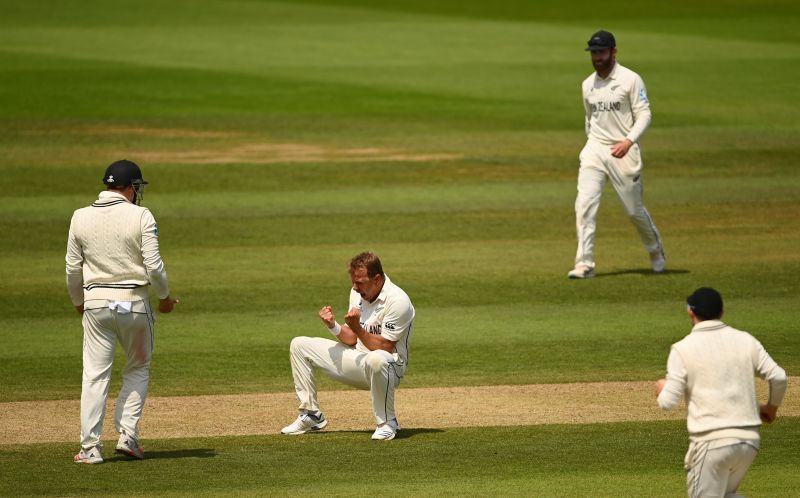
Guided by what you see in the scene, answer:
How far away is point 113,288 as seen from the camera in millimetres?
9062

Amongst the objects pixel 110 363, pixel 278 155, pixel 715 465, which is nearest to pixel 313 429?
pixel 110 363

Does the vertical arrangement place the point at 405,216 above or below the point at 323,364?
above

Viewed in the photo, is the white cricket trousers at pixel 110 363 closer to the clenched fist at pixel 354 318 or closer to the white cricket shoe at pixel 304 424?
the white cricket shoe at pixel 304 424

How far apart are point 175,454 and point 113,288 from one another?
3.95ft

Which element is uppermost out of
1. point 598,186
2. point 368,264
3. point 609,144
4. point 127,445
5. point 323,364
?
point 609,144

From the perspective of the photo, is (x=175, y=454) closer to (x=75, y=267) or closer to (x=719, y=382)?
(x=75, y=267)

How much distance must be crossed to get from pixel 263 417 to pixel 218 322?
3.39 m

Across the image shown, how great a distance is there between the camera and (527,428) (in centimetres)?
1003

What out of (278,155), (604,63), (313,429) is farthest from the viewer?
(278,155)

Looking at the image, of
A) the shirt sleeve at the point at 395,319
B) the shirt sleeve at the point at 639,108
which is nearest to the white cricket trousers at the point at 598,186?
the shirt sleeve at the point at 639,108

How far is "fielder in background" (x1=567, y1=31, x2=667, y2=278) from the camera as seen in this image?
1487 cm

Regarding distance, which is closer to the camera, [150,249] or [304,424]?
[150,249]

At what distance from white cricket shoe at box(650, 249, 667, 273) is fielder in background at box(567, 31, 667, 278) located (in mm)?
169

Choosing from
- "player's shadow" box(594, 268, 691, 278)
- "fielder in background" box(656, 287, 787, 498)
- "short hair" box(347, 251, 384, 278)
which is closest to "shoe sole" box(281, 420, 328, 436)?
"short hair" box(347, 251, 384, 278)
